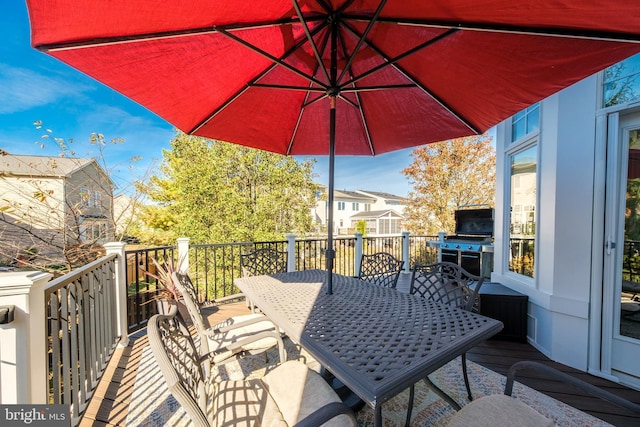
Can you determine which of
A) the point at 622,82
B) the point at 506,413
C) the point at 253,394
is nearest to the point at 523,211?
the point at 622,82

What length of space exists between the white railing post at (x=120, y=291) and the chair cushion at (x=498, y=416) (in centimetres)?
337

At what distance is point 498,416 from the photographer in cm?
120

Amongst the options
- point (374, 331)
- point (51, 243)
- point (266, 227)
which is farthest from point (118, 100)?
point (374, 331)

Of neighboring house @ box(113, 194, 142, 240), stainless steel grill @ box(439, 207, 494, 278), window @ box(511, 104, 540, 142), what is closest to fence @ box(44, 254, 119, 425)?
neighboring house @ box(113, 194, 142, 240)

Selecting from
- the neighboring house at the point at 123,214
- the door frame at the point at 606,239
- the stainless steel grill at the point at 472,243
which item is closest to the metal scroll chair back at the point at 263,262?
the neighboring house at the point at 123,214

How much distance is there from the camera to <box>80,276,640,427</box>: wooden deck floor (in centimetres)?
186

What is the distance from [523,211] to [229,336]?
3835 mm

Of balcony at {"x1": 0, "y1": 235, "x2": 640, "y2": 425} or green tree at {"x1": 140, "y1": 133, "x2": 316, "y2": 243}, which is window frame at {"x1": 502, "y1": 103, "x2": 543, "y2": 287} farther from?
green tree at {"x1": 140, "y1": 133, "x2": 316, "y2": 243}

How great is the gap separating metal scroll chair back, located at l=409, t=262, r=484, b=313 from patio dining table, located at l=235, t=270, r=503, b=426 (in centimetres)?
39

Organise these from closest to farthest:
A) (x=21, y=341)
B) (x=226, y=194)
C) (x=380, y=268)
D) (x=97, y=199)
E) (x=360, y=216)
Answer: (x=21, y=341) → (x=380, y=268) → (x=97, y=199) → (x=226, y=194) → (x=360, y=216)

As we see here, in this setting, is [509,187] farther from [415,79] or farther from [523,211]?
[415,79]

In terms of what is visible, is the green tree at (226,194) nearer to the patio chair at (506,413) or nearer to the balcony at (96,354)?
the balcony at (96,354)

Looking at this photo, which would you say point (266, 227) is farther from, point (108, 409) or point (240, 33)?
point (240, 33)

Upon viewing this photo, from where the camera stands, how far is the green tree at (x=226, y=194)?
8.46 meters
